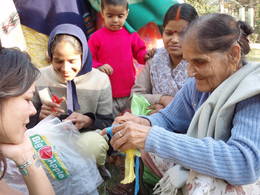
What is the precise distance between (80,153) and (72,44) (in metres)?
0.81

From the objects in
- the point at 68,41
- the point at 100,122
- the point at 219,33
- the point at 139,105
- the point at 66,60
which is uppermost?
the point at 219,33

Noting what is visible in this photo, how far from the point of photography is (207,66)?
1747 millimetres

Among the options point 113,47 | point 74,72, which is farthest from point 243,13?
point 74,72

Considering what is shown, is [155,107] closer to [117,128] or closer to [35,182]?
[117,128]

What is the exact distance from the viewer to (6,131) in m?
1.54

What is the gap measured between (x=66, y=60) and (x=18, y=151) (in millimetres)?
1073

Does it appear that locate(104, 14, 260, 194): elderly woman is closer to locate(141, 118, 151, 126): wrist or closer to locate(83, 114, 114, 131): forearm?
locate(141, 118, 151, 126): wrist

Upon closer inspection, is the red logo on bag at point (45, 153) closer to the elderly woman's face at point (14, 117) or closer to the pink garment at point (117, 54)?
the elderly woman's face at point (14, 117)

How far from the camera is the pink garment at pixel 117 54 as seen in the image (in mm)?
3447

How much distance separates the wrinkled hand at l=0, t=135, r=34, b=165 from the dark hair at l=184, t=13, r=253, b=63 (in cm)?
95

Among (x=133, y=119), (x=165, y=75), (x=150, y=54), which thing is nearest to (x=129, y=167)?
(x=133, y=119)

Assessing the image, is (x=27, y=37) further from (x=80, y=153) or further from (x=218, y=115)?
(x=218, y=115)

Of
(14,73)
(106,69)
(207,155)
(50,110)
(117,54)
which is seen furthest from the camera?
(117,54)

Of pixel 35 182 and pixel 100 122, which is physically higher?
pixel 35 182
